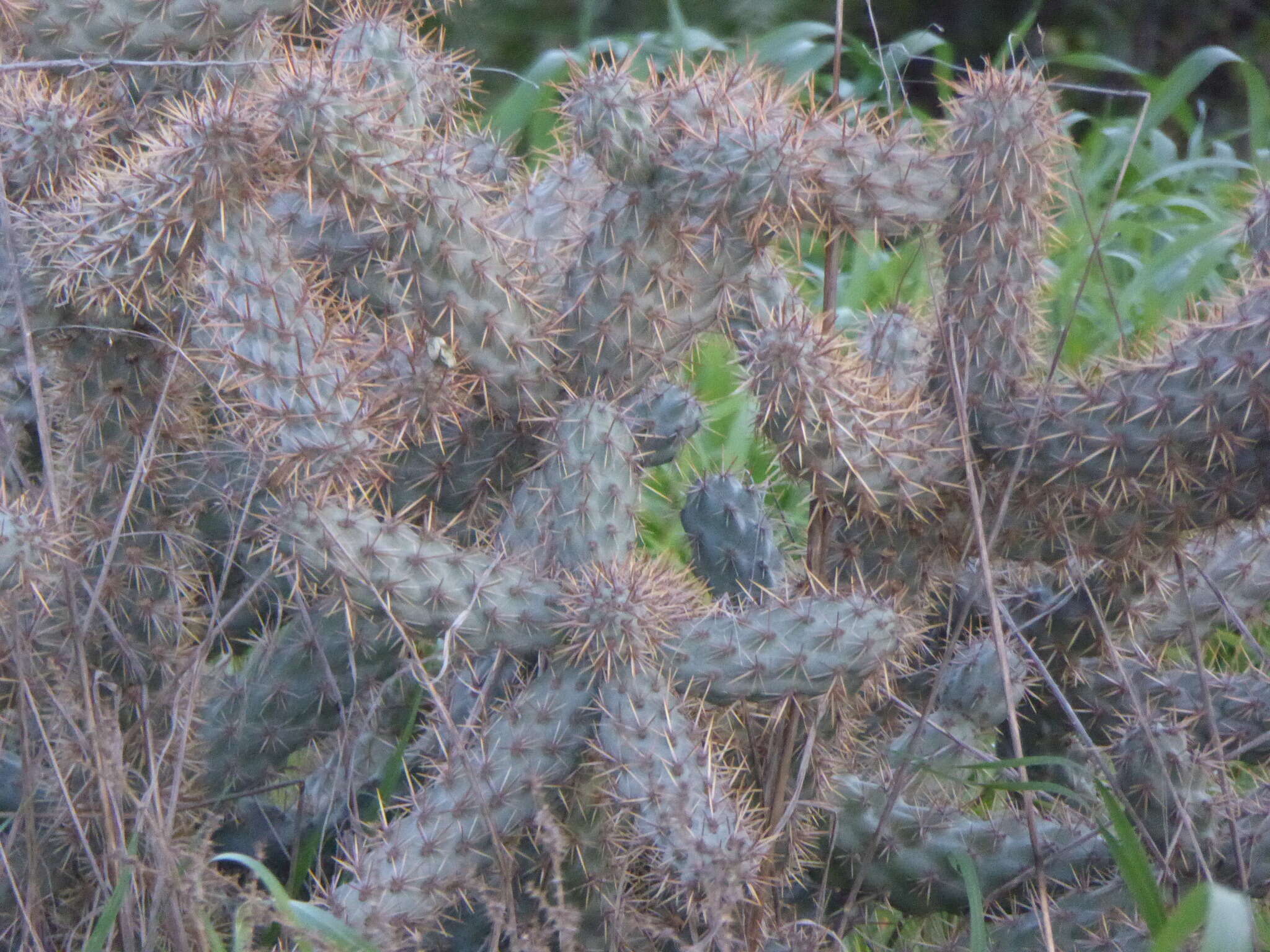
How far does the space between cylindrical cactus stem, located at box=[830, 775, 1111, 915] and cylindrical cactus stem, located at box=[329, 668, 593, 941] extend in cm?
38

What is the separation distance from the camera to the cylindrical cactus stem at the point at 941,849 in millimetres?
1530

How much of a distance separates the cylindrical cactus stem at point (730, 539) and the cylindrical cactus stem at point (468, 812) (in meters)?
0.34

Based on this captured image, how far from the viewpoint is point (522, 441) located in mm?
1570

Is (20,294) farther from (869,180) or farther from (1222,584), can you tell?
(1222,584)

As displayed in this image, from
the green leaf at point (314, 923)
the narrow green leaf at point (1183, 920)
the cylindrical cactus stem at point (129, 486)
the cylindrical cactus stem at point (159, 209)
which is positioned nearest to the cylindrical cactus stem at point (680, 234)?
the cylindrical cactus stem at point (159, 209)

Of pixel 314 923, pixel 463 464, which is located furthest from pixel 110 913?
pixel 463 464

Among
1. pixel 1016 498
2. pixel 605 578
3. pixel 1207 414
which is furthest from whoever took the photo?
pixel 1016 498

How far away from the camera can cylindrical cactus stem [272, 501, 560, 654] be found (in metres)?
1.27

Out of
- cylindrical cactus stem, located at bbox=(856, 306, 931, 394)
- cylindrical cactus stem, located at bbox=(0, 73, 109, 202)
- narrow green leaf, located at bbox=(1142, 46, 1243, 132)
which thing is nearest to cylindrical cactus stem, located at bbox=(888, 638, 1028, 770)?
cylindrical cactus stem, located at bbox=(856, 306, 931, 394)

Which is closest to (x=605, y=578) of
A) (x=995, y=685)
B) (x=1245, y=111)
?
(x=995, y=685)

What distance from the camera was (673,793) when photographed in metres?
1.22

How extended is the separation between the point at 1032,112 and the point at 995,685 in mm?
658

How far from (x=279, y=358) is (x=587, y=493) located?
324mm

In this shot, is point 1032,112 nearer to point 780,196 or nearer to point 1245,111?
point 780,196
